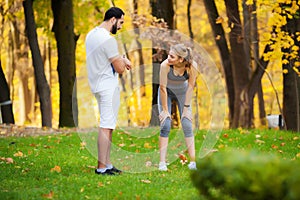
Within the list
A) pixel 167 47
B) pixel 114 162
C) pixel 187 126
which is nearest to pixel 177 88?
pixel 187 126

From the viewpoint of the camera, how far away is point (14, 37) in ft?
86.2

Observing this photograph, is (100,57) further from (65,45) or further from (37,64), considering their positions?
(37,64)

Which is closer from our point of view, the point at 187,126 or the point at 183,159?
the point at 187,126

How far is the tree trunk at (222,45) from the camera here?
17094mm

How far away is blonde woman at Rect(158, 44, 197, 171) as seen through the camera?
7.84 metres

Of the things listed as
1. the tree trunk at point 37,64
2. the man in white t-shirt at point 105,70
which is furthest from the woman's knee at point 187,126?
the tree trunk at point 37,64

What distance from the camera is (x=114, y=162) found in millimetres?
8852

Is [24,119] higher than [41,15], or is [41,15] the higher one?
[41,15]

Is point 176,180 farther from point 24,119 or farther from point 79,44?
point 24,119

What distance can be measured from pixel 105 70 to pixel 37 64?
34.1ft

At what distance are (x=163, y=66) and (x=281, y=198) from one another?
4250 mm

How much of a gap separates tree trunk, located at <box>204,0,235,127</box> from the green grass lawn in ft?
17.5

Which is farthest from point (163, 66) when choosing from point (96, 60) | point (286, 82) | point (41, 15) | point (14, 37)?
point (14, 37)

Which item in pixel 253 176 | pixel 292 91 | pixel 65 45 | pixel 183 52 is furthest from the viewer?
pixel 65 45
